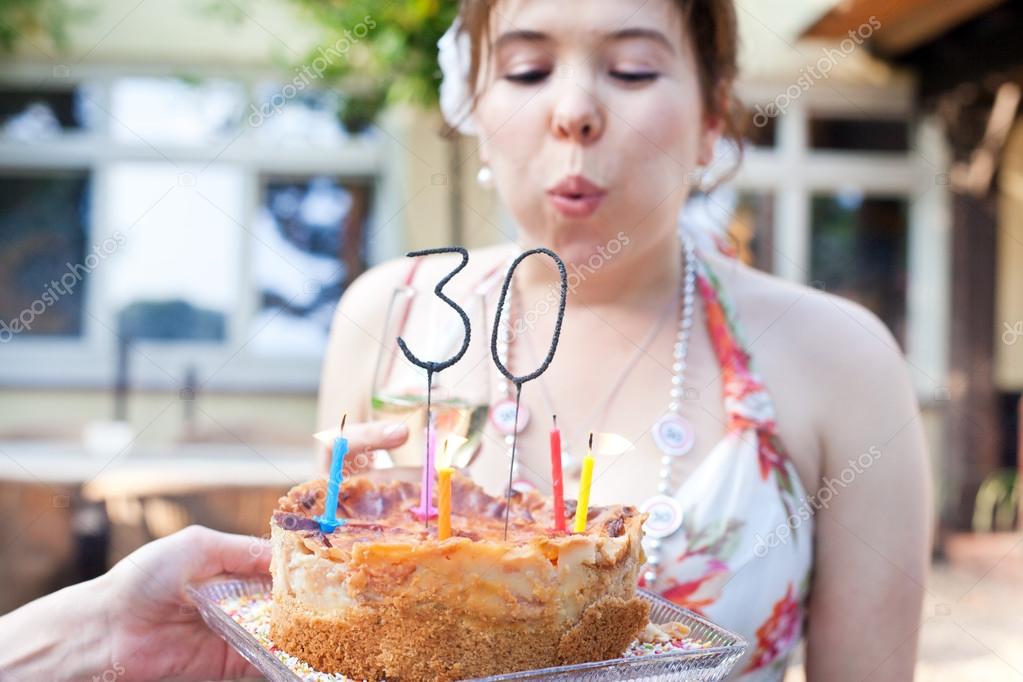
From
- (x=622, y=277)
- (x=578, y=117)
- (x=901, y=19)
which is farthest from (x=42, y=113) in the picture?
(x=578, y=117)

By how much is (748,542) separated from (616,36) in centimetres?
83

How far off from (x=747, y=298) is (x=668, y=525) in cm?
53

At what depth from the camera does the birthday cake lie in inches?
39.3

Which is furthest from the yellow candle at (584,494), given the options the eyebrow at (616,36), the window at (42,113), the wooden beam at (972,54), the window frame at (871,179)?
the window at (42,113)

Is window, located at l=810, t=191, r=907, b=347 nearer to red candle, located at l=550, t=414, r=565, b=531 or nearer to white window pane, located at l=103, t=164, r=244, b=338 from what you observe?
white window pane, located at l=103, t=164, r=244, b=338

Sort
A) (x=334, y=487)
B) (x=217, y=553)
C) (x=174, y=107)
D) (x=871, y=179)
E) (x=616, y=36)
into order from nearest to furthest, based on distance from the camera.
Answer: (x=334, y=487) → (x=217, y=553) → (x=616, y=36) → (x=174, y=107) → (x=871, y=179)

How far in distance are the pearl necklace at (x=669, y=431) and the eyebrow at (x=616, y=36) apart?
454 mm

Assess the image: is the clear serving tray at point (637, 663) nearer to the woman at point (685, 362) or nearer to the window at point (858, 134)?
the woman at point (685, 362)

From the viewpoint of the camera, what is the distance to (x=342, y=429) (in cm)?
113

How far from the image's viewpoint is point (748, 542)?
5.18ft

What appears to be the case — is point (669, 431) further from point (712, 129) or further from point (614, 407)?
point (712, 129)

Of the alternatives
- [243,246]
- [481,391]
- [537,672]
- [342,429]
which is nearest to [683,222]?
[481,391]

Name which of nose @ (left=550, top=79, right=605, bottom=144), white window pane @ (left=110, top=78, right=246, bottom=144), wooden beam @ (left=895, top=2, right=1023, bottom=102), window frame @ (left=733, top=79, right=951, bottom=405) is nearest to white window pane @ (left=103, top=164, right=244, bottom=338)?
white window pane @ (left=110, top=78, right=246, bottom=144)

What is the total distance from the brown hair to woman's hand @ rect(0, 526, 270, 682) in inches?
35.6
